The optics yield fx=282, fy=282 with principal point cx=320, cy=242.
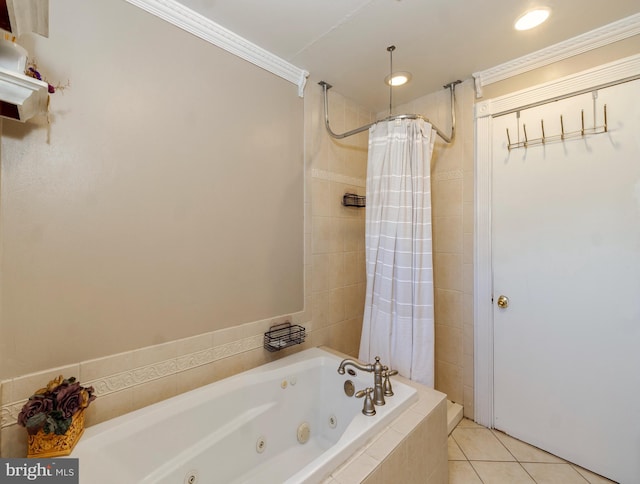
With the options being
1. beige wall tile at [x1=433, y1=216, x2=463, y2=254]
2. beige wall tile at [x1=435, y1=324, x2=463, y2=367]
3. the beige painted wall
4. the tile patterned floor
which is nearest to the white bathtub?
the beige painted wall

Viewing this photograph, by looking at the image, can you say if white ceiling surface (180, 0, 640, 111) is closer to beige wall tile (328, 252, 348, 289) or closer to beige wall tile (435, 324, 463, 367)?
beige wall tile (328, 252, 348, 289)

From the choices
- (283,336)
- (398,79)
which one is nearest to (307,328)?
(283,336)

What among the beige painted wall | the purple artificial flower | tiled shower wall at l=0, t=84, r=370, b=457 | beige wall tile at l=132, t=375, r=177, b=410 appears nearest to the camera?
the purple artificial flower

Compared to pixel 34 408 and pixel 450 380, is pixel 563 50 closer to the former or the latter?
pixel 450 380

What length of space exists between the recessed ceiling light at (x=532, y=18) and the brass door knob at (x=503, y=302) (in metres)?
1.55

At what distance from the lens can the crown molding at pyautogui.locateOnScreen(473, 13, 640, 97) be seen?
146 centimetres

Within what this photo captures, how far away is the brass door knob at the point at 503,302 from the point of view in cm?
184

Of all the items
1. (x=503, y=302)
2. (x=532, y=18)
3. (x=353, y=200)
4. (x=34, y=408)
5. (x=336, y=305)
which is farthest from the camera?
(x=353, y=200)

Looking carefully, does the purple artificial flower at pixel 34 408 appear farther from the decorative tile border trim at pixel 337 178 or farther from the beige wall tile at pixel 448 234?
the beige wall tile at pixel 448 234

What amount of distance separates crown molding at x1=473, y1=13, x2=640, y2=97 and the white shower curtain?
62cm

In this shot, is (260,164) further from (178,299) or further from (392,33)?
(392,33)

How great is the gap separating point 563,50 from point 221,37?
1951 millimetres

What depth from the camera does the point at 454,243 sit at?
6.82 ft

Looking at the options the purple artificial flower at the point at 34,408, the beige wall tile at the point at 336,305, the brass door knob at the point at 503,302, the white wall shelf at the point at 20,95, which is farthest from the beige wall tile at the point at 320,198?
the purple artificial flower at the point at 34,408
